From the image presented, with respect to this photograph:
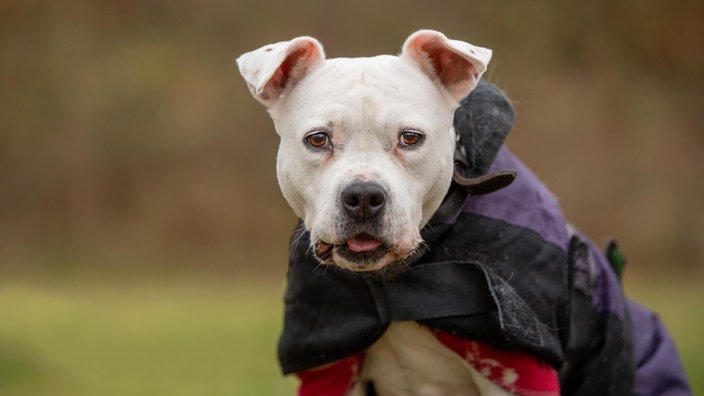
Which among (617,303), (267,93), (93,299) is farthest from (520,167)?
(93,299)

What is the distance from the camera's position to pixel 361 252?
146 inches

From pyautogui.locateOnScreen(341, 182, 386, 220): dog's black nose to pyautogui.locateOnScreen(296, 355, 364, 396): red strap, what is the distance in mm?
845

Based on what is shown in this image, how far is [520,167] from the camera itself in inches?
169

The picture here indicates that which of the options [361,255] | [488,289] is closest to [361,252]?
[361,255]

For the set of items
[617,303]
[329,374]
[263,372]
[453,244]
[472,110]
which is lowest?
[263,372]

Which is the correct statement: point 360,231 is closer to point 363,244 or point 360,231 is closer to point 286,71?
point 363,244

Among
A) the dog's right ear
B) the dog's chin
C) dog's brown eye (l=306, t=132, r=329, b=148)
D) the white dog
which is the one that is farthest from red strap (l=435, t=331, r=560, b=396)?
the dog's right ear

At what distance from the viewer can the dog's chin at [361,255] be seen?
3.72 m

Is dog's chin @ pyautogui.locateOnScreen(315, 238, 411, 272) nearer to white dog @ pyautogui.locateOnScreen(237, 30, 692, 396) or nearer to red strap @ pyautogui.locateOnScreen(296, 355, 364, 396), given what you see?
white dog @ pyautogui.locateOnScreen(237, 30, 692, 396)

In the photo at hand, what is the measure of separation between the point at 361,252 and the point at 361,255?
0.04 ft

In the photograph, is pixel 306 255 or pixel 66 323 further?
pixel 66 323

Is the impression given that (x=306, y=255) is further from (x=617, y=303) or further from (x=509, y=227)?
(x=617, y=303)

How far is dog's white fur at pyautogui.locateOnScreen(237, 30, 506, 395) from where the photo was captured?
12.1 ft

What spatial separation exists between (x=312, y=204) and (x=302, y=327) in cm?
60
